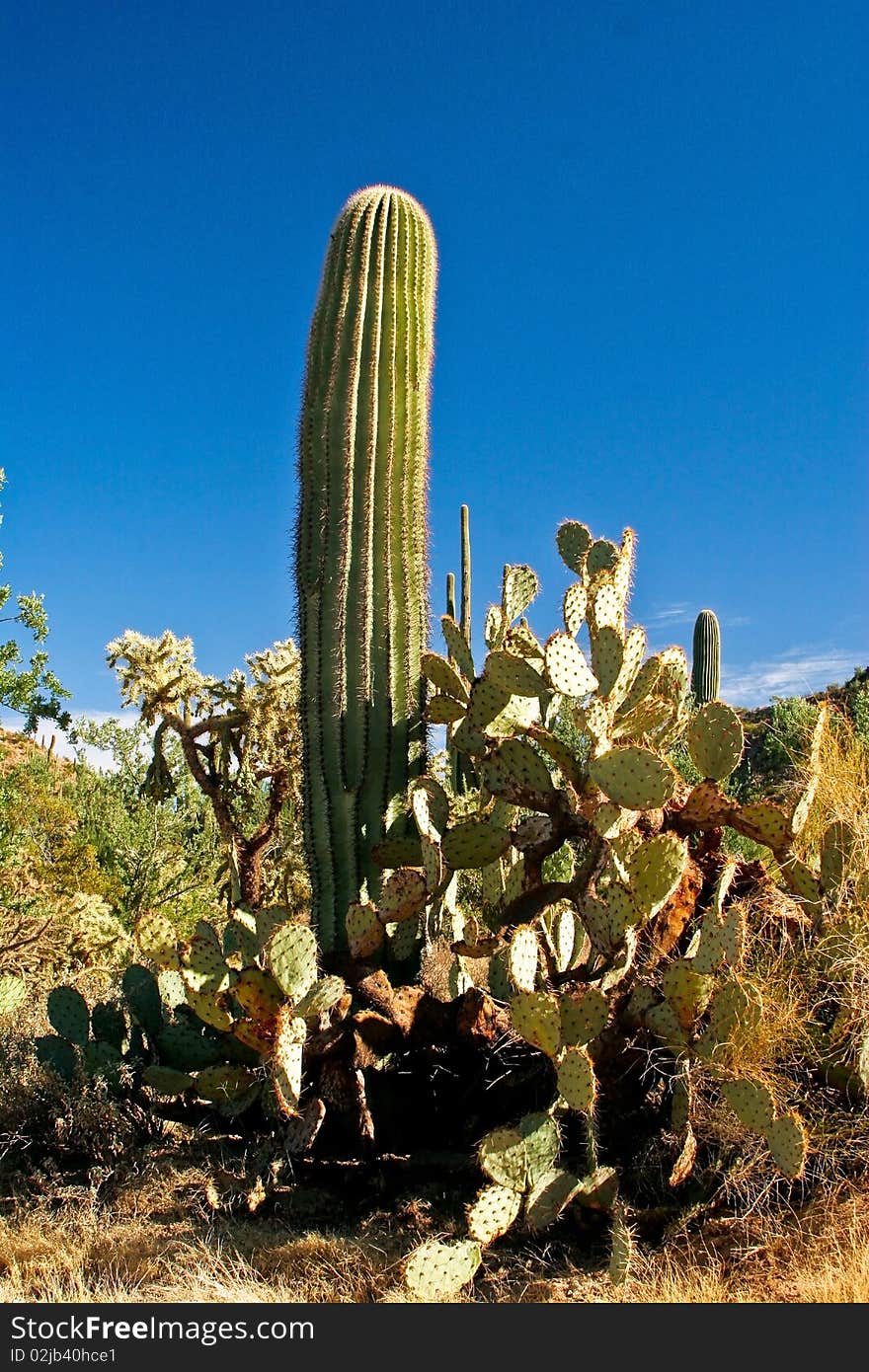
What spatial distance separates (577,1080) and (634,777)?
0.90m

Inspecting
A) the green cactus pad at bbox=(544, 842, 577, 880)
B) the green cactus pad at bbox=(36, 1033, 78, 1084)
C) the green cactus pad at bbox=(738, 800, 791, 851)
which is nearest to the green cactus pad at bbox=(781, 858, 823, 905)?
the green cactus pad at bbox=(738, 800, 791, 851)

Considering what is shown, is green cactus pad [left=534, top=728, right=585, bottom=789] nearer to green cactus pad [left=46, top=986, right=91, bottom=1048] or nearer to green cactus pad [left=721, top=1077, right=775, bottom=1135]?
green cactus pad [left=721, top=1077, right=775, bottom=1135]

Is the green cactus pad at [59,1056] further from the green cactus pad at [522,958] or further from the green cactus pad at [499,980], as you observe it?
the green cactus pad at [522,958]

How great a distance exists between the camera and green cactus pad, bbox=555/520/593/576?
4.20 m

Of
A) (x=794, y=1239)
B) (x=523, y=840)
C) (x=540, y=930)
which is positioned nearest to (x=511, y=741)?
(x=523, y=840)

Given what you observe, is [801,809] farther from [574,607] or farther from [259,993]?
[259,993]

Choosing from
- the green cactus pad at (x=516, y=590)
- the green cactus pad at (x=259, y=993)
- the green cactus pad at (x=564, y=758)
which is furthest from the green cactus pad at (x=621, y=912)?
the green cactus pad at (x=516, y=590)

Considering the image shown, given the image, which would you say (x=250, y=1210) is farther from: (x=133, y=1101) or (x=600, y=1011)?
(x=600, y=1011)

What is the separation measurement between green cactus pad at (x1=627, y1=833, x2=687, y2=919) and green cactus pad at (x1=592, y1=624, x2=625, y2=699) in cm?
53

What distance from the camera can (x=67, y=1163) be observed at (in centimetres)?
393

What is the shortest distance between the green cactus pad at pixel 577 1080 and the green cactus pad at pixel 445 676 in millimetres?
1403

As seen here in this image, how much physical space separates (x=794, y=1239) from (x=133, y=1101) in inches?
94.9

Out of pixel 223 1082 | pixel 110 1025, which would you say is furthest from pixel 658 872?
pixel 110 1025

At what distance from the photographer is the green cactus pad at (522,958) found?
3096 millimetres
